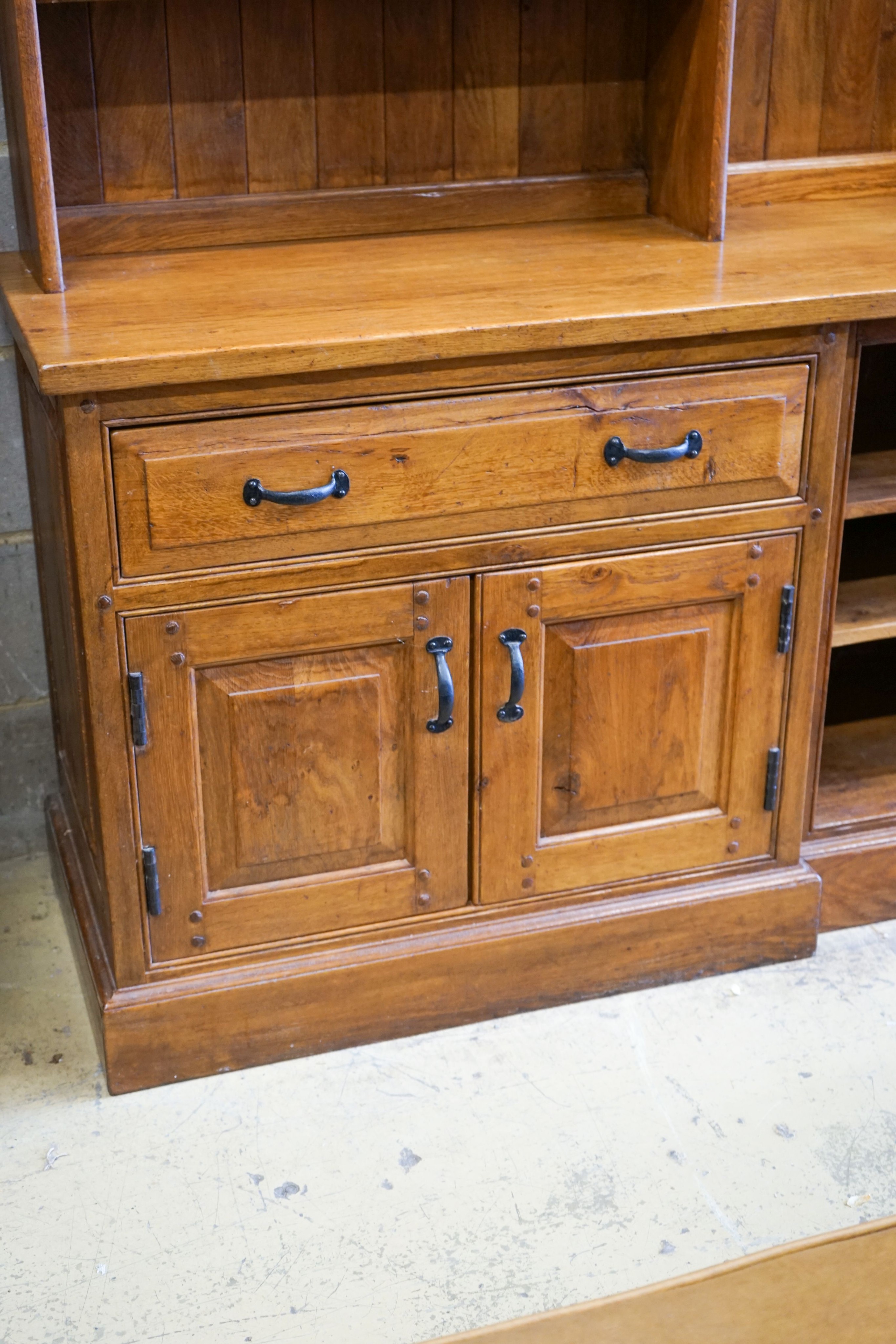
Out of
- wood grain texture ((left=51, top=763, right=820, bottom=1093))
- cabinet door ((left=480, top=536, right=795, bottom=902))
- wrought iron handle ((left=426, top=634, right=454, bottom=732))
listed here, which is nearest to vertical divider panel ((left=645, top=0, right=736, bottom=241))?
cabinet door ((left=480, top=536, right=795, bottom=902))

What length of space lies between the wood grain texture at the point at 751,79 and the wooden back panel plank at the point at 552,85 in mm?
246

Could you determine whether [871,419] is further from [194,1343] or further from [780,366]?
[194,1343]

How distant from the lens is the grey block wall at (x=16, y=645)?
219 centimetres

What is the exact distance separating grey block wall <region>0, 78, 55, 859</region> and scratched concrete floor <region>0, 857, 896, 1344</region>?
338 millimetres

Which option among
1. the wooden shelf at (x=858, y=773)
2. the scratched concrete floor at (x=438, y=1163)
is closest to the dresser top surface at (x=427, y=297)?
the wooden shelf at (x=858, y=773)

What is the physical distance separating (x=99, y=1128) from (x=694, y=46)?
166 cm

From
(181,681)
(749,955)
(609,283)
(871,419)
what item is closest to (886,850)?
(749,955)

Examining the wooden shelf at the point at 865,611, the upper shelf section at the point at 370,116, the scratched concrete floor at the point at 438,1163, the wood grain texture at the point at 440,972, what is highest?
the upper shelf section at the point at 370,116

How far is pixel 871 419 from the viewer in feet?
8.36

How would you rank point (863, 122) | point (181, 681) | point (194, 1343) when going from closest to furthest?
point (194, 1343)
point (181, 681)
point (863, 122)

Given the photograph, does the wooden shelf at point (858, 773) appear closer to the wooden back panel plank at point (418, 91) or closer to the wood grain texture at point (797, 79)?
the wood grain texture at point (797, 79)

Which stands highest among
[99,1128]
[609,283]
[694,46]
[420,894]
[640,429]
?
[694,46]

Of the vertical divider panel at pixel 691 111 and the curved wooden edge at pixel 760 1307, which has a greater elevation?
the vertical divider panel at pixel 691 111

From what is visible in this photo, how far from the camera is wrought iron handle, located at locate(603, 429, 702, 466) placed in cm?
187
